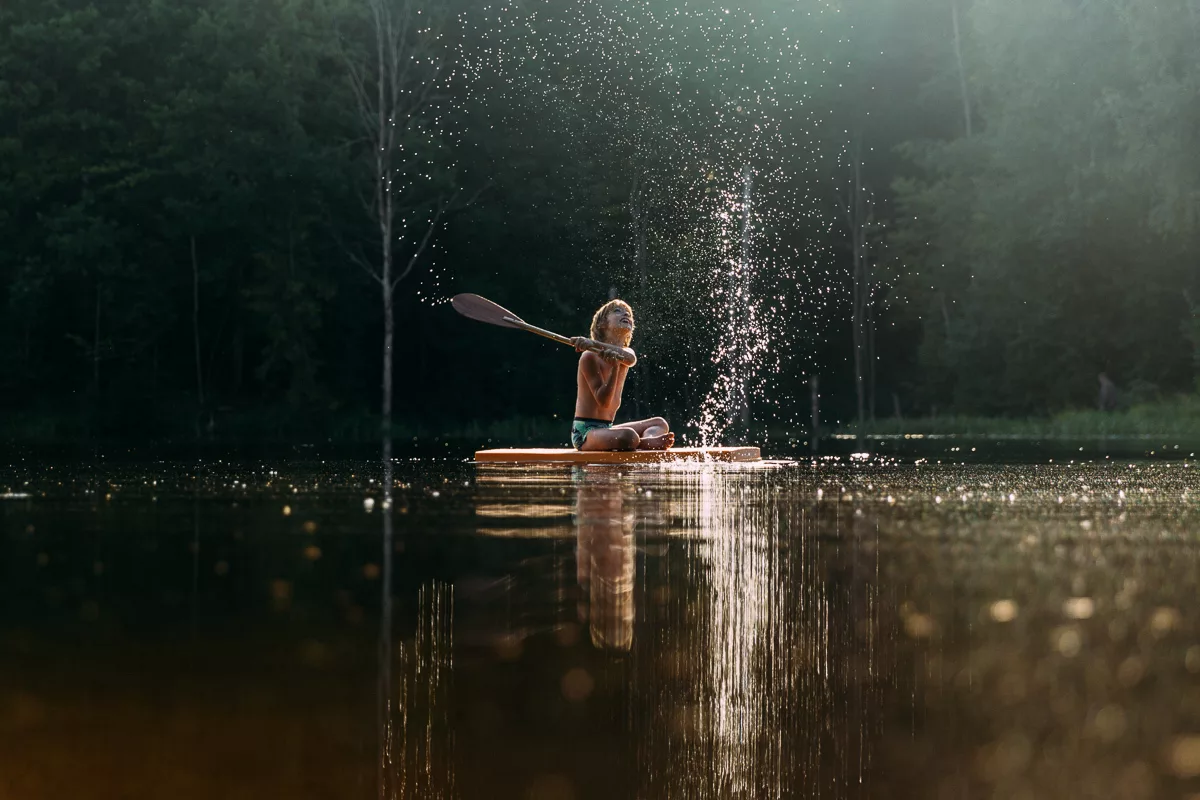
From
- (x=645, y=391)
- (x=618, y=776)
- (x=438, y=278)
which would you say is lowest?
(x=618, y=776)

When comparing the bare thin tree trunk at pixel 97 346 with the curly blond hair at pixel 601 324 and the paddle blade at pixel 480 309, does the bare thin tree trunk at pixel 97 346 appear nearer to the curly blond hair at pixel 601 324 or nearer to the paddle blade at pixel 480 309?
the paddle blade at pixel 480 309

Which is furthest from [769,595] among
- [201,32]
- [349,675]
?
[201,32]

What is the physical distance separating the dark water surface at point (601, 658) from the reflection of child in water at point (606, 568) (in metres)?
0.03

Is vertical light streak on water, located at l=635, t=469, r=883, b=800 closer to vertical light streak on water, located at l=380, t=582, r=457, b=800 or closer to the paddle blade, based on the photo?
vertical light streak on water, located at l=380, t=582, r=457, b=800

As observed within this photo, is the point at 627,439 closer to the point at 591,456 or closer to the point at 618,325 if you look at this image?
the point at 591,456

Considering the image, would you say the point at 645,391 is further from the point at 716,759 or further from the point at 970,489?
the point at 716,759

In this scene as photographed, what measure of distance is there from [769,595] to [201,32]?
111 ft

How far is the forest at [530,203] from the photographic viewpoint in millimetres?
37281

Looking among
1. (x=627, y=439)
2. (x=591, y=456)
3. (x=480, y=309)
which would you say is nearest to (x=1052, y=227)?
(x=480, y=309)

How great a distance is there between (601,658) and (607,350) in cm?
1210

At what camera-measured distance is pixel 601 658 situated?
14.9 ft

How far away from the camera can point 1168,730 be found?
3693 millimetres

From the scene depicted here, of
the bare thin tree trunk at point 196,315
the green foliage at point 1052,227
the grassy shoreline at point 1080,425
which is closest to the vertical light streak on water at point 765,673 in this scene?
the grassy shoreline at point 1080,425

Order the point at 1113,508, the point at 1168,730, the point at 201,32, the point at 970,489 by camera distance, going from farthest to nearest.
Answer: the point at 201,32 < the point at 970,489 < the point at 1113,508 < the point at 1168,730
